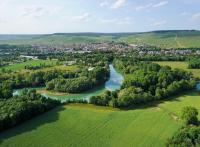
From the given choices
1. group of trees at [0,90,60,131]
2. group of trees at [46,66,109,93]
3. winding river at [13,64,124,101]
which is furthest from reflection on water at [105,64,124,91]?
group of trees at [0,90,60,131]

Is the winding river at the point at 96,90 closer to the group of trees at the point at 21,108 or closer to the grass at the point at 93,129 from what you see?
the group of trees at the point at 21,108

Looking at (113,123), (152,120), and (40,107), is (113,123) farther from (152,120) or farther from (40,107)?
(40,107)

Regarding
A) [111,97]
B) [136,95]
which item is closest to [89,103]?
[111,97]

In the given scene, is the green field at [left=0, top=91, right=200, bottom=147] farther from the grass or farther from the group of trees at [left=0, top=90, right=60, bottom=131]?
the group of trees at [left=0, top=90, right=60, bottom=131]

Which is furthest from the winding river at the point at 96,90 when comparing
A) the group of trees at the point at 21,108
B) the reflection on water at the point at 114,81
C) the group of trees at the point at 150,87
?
the group of trees at the point at 21,108

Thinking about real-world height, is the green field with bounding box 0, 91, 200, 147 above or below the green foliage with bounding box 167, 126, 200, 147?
below

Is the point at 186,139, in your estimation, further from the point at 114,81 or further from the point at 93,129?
the point at 114,81
